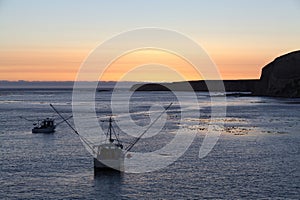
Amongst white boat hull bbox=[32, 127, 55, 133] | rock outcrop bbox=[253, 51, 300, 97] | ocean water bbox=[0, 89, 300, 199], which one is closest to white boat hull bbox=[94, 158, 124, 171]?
ocean water bbox=[0, 89, 300, 199]

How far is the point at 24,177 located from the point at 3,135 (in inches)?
1045

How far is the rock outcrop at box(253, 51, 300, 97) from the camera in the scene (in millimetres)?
167625

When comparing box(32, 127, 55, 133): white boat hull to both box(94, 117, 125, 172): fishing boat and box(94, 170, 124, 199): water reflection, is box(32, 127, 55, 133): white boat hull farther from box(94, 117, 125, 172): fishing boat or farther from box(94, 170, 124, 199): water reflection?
box(94, 170, 124, 199): water reflection

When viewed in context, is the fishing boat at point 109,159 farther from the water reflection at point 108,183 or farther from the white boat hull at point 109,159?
the water reflection at point 108,183

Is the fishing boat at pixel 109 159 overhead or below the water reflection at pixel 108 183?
overhead

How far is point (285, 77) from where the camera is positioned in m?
170

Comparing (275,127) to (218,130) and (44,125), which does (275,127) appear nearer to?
(218,130)

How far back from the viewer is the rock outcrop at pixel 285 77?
550 ft

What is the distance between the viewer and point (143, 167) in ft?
129

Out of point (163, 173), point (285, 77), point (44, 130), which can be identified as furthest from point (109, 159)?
point (285, 77)

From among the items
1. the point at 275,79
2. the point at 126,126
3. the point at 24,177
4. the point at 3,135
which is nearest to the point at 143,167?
the point at 24,177

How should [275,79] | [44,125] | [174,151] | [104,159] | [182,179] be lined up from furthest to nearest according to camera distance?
[275,79]
[44,125]
[174,151]
[104,159]
[182,179]

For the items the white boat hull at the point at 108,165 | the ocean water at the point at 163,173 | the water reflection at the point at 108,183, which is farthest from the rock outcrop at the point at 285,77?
the water reflection at the point at 108,183

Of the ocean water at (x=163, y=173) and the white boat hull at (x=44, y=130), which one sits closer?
the ocean water at (x=163, y=173)
